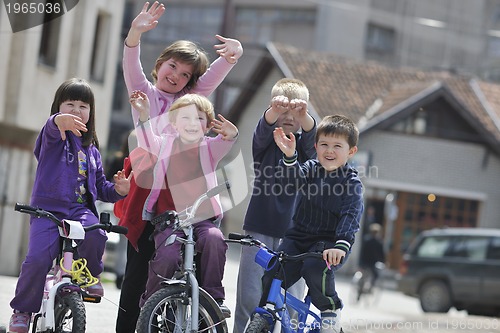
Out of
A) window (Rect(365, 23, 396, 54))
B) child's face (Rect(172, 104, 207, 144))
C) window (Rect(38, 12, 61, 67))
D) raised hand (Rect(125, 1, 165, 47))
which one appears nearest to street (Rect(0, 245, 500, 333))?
child's face (Rect(172, 104, 207, 144))

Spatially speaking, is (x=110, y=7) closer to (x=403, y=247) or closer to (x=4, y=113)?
(x=4, y=113)

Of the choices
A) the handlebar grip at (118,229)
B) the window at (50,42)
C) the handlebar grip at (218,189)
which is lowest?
the handlebar grip at (118,229)

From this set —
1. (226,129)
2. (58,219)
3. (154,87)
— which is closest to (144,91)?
(154,87)

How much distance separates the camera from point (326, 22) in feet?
164

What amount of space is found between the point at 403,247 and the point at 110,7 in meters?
17.2

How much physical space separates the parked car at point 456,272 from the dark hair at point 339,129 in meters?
15.3

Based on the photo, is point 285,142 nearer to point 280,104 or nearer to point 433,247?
point 280,104

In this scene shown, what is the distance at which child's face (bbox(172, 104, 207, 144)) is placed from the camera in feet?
21.3

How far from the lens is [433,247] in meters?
23.0

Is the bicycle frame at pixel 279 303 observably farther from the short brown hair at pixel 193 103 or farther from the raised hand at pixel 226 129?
the short brown hair at pixel 193 103

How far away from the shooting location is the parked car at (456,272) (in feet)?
70.0

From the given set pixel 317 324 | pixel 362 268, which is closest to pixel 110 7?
pixel 362 268

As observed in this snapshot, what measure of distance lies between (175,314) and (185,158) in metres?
1.02

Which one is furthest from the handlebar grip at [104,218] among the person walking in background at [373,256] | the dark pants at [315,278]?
the person walking in background at [373,256]
